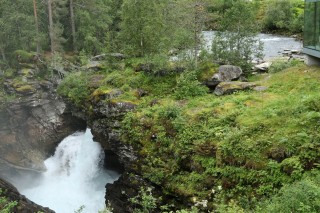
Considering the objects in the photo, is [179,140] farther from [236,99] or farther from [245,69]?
[245,69]

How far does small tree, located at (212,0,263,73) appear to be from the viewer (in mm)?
25781

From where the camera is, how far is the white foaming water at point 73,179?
907 inches

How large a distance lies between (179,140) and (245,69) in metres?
11.3

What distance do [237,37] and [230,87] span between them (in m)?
6.16

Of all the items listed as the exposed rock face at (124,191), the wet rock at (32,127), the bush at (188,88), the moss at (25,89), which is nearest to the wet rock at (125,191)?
the exposed rock face at (124,191)

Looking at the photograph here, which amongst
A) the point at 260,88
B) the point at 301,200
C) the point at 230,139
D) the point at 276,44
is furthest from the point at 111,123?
the point at 276,44

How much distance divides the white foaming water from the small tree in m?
12.0

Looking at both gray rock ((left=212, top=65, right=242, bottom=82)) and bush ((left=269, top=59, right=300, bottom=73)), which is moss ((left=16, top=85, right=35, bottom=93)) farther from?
bush ((left=269, top=59, right=300, bottom=73))

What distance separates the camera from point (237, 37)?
85.4ft

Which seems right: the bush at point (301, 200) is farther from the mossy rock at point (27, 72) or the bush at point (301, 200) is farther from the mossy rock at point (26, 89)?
the mossy rock at point (27, 72)

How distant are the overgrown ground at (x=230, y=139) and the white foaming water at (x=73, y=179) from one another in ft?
12.7

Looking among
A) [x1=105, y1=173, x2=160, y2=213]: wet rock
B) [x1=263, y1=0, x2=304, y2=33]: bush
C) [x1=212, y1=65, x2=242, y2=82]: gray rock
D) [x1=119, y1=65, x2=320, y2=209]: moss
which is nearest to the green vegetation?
[x1=105, y1=173, x2=160, y2=213]: wet rock

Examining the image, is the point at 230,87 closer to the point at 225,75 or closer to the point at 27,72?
the point at 225,75

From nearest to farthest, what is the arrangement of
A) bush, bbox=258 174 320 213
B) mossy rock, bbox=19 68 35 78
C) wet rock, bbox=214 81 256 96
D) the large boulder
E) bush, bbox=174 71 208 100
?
bush, bbox=258 174 320 213
wet rock, bbox=214 81 256 96
bush, bbox=174 71 208 100
the large boulder
mossy rock, bbox=19 68 35 78
